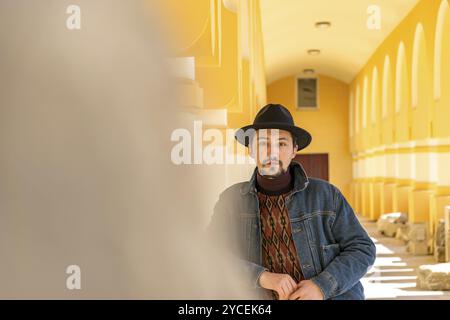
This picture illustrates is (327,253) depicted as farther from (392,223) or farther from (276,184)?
(392,223)

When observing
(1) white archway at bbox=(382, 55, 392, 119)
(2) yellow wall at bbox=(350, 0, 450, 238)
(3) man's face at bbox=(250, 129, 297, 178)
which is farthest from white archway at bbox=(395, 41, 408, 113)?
(3) man's face at bbox=(250, 129, 297, 178)

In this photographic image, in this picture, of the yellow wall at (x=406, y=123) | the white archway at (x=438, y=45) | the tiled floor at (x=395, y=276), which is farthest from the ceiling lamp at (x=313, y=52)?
the tiled floor at (x=395, y=276)

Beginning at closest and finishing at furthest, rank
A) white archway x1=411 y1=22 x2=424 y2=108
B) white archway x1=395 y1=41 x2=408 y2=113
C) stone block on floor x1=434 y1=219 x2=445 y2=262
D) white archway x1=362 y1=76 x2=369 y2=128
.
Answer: stone block on floor x1=434 y1=219 x2=445 y2=262, white archway x1=411 y1=22 x2=424 y2=108, white archway x1=395 y1=41 x2=408 y2=113, white archway x1=362 y1=76 x2=369 y2=128

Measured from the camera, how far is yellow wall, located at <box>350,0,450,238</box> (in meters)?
13.2

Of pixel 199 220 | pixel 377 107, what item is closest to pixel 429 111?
pixel 377 107

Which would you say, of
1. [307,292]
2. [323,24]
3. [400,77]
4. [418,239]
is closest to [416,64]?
[400,77]

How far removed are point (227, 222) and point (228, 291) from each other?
57cm

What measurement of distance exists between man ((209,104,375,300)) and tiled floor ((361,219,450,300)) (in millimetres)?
5602

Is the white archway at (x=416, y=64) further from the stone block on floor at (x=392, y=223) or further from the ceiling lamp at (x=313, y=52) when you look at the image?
the stone block on floor at (x=392, y=223)

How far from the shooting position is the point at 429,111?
13.9 metres

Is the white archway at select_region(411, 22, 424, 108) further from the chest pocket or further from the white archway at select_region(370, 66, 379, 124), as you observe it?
the chest pocket

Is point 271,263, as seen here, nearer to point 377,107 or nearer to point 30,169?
point 30,169

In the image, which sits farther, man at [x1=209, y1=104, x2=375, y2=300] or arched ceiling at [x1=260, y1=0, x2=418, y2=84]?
arched ceiling at [x1=260, y1=0, x2=418, y2=84]

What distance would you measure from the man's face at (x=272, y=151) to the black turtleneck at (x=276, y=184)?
17mm
